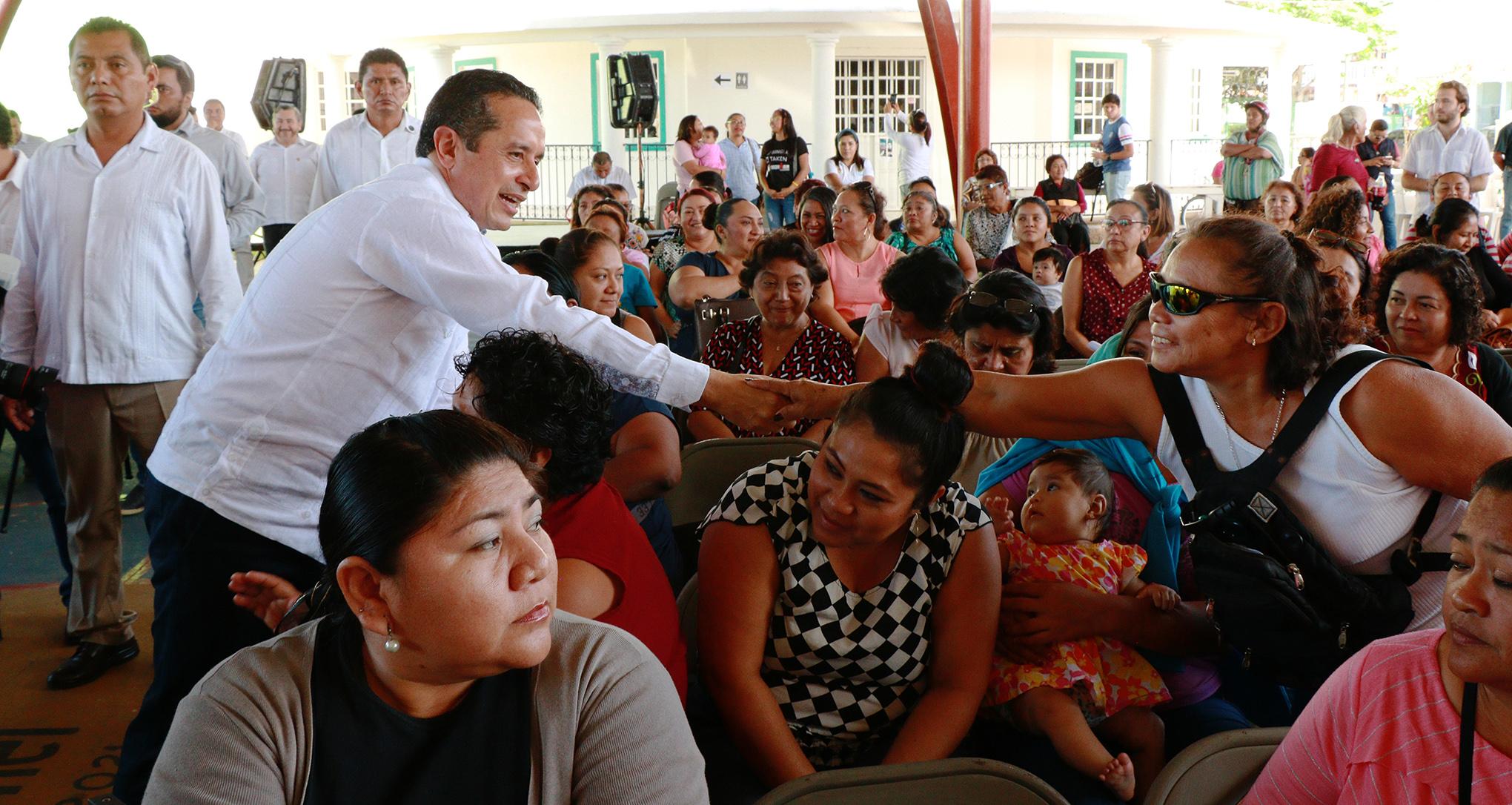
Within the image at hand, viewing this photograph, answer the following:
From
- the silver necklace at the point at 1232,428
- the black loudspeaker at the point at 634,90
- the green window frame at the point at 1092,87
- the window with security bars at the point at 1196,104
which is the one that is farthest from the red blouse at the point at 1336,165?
the window with security bars at the point at 1196,104

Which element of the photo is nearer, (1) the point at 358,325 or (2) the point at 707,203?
(1) the point at 358,325

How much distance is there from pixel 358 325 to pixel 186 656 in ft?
2.54

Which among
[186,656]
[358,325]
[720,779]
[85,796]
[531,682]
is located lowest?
[85,796]

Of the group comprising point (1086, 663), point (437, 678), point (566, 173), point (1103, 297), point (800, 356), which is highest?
point (566, 173)

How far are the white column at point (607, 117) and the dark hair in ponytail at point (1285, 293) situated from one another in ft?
53.0

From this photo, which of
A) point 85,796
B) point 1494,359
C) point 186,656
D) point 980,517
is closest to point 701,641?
point 980,517

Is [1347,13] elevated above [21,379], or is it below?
above

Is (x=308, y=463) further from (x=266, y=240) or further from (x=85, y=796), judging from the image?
(x=266, y=240)

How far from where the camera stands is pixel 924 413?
224cm

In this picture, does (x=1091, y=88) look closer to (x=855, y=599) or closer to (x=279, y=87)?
(x=279, y=87)

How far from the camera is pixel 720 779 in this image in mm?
2254

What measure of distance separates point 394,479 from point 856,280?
4.80 meters

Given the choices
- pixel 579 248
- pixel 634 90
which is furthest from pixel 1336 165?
pixel 579 248

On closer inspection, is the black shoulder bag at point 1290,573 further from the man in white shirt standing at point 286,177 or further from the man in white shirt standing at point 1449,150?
the man in white shirt standing at point 1449,150
